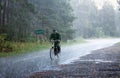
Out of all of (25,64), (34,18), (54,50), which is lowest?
(25,64)

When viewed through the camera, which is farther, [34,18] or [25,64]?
[34,18]

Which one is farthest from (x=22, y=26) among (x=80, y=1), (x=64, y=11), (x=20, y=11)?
(x=80, y=1)

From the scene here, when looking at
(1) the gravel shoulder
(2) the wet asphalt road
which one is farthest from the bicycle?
(1) the gravel shoulder

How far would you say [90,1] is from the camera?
402ft

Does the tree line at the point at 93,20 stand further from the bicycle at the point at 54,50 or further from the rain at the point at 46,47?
the bicycle at the point at 54,50

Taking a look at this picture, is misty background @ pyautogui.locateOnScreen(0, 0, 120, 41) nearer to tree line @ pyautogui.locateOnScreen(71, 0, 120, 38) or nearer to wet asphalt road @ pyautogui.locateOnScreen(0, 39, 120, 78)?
wet asphalt road @ pyautogui.locateOnScreen(0, 39, 120, 78)

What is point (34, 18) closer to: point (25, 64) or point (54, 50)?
point (54, 50)

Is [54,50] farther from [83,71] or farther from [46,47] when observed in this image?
[46,47]

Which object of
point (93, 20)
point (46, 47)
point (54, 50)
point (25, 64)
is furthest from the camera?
point (93, 20)

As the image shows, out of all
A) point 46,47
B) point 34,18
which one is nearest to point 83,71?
point 46,47

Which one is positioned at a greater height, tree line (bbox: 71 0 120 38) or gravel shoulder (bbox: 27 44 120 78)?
gravel shoulder (bbox: 27 44 120 78)

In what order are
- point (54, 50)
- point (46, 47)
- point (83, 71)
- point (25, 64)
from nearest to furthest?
1. point (83, 71)
2. point (25, 64)
3. point (54, 50)
4. point (46, 47)

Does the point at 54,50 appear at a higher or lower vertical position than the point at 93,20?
higher

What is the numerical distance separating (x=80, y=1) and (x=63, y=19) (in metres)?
63.9
